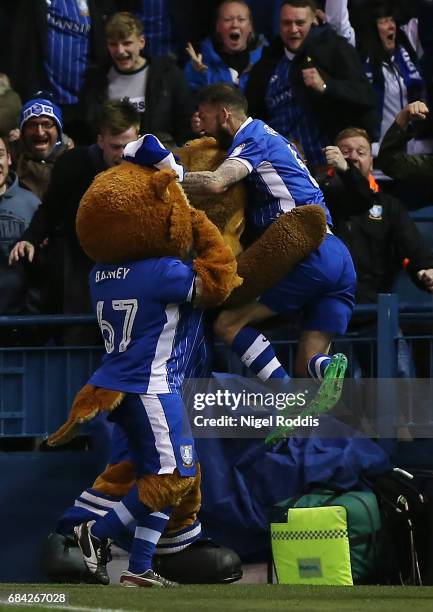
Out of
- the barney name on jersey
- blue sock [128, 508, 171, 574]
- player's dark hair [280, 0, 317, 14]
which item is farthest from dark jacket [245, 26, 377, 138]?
blue sock [128, 508, 171, 574]

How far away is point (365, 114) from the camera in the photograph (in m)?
11.0

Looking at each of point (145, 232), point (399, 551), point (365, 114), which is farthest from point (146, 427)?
point (365, 114)

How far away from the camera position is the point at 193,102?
11.3 meters

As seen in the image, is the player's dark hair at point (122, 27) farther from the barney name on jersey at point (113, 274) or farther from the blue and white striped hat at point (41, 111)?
the barney name on jersey at point (113, 274)

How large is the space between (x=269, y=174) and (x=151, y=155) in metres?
0.74

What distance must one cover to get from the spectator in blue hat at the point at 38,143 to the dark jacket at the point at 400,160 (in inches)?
80.3

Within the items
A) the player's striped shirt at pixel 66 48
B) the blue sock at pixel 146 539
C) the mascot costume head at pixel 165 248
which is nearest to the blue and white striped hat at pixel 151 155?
the mascot costume head at pixel 165 248

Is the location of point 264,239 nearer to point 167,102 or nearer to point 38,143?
point 38,143

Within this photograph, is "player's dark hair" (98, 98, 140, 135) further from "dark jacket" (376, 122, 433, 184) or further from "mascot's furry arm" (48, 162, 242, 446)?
"dark jacket" (376, 122, 433, 184)

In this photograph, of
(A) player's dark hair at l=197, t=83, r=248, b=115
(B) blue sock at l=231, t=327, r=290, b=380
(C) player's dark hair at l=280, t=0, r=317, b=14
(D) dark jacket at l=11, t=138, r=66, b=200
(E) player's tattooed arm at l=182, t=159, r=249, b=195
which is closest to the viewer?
(E) player's tattooed arm at l=182, t=159, r=249, b=195

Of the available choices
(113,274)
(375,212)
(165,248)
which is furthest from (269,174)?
(375,212)

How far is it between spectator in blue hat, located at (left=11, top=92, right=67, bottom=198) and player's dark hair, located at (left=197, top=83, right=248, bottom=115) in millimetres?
1819

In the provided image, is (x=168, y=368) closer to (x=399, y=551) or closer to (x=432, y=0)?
(x=399, y=551)

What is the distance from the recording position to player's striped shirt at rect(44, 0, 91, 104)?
39.6 feet
